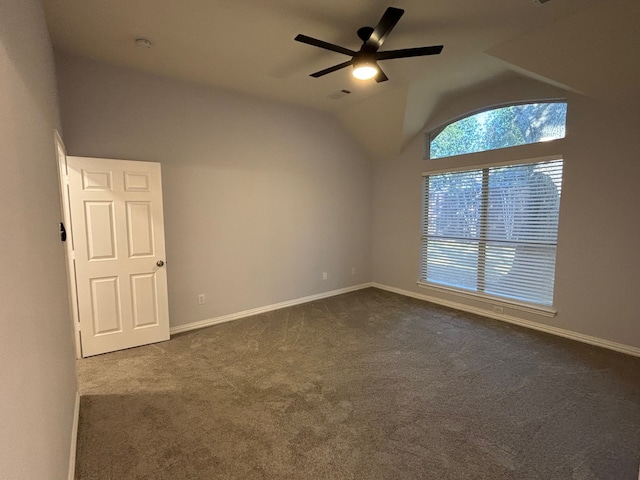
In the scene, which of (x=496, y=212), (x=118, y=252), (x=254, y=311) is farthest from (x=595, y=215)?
(x=118, y=252)

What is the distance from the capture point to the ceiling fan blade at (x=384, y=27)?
7.18ft

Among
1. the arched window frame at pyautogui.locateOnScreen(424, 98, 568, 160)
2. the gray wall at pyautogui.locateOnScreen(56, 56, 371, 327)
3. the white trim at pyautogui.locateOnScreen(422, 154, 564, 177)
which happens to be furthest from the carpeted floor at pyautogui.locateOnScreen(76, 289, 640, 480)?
the arched window frame at pyautogui.locateOnScreen(424, 98, 568, 160)

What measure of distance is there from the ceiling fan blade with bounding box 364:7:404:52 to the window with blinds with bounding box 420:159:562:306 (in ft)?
8.40

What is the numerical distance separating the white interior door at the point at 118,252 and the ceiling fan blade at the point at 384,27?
A: 98.9 inches

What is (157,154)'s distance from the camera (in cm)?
368

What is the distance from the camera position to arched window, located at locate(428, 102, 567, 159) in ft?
12.3

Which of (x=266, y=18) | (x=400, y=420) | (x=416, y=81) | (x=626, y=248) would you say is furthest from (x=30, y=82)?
(x=626, y=248)

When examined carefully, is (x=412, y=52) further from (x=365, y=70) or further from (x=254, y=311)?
(x=254, y=311)

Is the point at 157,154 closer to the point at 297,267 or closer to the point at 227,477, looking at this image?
the point at 297,267

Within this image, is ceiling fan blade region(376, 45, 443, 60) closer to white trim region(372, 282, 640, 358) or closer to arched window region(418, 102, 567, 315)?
arched window region(418, 102, 567, 315)

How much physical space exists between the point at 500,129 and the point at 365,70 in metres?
2.39

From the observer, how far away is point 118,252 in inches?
132

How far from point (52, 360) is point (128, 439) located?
933mm

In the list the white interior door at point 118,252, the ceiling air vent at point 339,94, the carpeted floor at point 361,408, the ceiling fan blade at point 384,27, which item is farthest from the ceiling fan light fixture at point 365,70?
the carpeted floor at point 361,408
